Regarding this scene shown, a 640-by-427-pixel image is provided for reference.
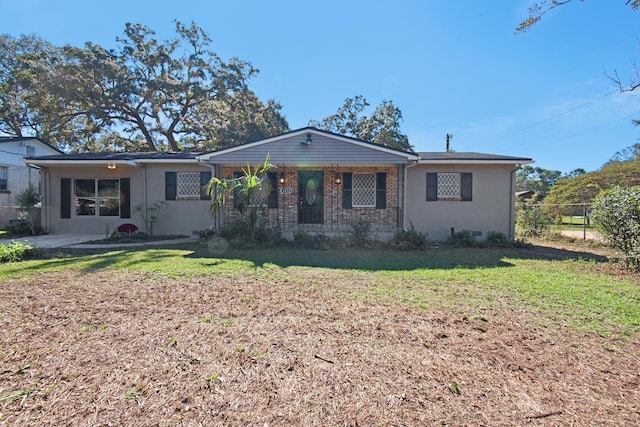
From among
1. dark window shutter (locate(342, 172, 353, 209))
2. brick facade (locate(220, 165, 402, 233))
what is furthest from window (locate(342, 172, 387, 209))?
brick facade (locate(220, 165, 402, 233))

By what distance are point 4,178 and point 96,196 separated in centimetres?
1010

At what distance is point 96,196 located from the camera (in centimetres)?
1170

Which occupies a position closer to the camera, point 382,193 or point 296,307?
point 296,307

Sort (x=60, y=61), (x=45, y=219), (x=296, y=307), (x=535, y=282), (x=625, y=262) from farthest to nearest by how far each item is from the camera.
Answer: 1. (x=60, y=61)
2. (x=45, y=219)
3. (x=625, y=262)
4. (x=535, y=282)
5. (x=296, y=307)

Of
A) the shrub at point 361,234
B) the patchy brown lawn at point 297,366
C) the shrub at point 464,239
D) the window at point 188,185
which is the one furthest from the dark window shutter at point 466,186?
the window at point 188,185

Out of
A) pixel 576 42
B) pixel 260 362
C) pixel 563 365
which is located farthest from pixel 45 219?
pixel 576 42

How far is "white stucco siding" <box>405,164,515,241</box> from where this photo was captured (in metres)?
10.5

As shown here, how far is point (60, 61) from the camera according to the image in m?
18.9

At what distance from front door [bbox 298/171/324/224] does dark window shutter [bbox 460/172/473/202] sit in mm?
5031

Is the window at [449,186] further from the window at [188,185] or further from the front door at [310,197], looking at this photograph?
the window at [188,185]

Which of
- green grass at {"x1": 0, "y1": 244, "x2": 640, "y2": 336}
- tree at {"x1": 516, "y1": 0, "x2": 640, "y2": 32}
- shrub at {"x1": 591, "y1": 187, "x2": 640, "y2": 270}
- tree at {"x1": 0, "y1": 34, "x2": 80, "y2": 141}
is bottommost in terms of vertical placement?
green grass at {"x1": 0, "y1": 244, "x2": 640, "y2": 336}

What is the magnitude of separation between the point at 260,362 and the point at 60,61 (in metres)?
25.3

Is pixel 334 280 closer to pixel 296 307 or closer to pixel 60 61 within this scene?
pixel 296 307

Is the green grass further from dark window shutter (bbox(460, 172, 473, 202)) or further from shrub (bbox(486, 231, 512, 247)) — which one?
dark window shutter (bbox(460, 172, 473, 202))
